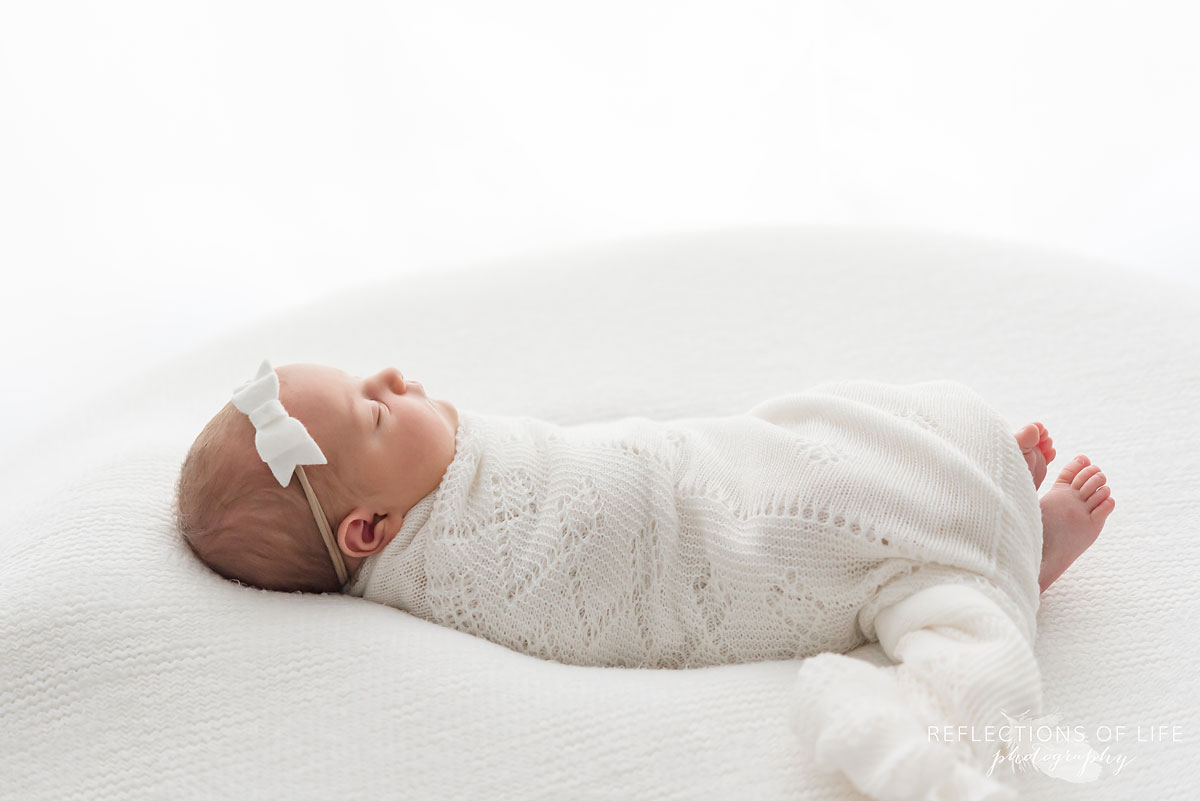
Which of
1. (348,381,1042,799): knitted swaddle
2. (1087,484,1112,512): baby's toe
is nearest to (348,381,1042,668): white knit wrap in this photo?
(348,381,1042,799): knitted swaddle

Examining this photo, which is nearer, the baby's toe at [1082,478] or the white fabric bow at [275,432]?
the white fabric bow at [275,432]

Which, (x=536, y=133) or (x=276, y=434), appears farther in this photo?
(x=536, y=133)

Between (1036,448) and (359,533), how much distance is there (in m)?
0.84

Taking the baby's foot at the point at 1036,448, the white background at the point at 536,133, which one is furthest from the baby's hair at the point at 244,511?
the white background at the point at 536,133

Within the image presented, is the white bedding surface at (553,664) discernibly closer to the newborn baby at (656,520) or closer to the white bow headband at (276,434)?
the newborn baby at (656,520)

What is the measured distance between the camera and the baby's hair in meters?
1.21

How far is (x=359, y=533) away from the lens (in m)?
1.27

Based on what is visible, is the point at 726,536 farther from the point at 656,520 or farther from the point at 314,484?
the point at 314,484

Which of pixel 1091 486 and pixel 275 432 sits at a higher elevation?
pixel 275 432

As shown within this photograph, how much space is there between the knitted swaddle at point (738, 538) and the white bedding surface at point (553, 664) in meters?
0.06

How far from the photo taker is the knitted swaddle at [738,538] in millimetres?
1170

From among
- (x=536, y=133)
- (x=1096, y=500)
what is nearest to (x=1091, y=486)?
(x=1096, y=500)

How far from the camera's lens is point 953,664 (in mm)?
1037

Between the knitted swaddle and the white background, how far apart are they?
5.07 feet
